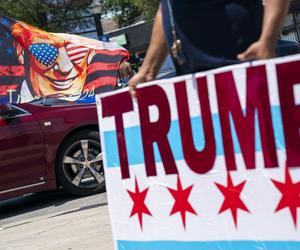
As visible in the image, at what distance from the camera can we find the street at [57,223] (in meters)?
5.14

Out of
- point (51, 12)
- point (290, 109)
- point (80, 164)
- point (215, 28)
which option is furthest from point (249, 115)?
point (51, 12)

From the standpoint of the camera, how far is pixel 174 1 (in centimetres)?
277

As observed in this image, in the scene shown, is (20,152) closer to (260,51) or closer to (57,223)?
(57,223)

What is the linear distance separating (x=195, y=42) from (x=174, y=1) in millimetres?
200

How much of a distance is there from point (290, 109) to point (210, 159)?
15.9 inches

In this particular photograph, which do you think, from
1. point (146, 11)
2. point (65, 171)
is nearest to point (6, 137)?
point (65, 171)

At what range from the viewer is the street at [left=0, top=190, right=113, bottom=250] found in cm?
514

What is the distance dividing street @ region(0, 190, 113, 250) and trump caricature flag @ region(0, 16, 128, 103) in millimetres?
1308

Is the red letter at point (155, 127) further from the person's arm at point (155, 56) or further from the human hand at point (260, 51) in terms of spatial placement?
the human hand at point (260, 51)

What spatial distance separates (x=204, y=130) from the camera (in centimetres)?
261

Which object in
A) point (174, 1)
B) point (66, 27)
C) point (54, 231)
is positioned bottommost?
point (54, 231)

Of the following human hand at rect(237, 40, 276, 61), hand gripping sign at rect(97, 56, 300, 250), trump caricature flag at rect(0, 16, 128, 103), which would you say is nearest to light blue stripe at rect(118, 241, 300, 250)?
hand gripping sign at rect(97, 56, 300, 250)

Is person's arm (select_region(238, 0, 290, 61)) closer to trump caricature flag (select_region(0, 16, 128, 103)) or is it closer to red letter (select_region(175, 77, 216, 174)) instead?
red letter (select_region(175, 77, 216, 174))

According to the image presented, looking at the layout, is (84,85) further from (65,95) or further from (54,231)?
(54,231)
